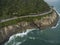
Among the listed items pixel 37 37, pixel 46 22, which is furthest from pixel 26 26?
pixel 46 22

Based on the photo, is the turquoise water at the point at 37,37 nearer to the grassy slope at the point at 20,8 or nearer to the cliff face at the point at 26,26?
the cliff face at the point at 26,26

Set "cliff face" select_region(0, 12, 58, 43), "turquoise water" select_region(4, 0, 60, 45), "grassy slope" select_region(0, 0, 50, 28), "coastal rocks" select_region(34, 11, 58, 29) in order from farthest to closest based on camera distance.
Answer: "coastal rocks" select_region(34, 11, 58, 29), "grassy slope" select_region(0, 0, 50, 28), "cliff face" select_region(0, 12, 58, 43), "turquoise water" select_region(4, 0, 60, 45)

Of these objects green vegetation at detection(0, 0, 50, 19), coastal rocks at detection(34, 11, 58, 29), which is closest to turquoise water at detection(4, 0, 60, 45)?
coastal rocks at detection(34, 11, 58, 29)

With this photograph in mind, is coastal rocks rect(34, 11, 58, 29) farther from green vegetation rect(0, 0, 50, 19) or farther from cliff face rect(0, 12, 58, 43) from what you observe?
green vegetation rect(0, 0, 50, 19)

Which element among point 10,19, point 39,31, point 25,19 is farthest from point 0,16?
point 39,31

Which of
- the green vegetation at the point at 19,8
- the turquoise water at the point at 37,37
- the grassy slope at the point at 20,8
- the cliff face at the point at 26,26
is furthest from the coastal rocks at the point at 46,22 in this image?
the green vegetation at the point at 19,8

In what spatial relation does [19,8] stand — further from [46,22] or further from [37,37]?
[37,37]
